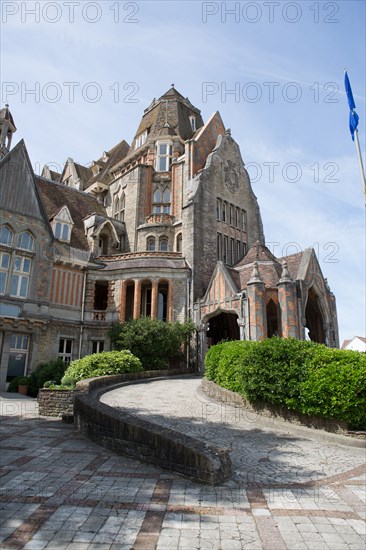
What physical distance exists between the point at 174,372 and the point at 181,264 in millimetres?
7908

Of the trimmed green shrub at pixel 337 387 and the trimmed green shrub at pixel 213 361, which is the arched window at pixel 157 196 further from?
the trimmed green shrub at pixel 337 387

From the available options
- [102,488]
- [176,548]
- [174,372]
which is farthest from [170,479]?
[174,372]

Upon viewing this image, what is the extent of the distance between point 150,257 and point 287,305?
32.6 ft

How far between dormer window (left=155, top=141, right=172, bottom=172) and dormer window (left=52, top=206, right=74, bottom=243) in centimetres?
1135

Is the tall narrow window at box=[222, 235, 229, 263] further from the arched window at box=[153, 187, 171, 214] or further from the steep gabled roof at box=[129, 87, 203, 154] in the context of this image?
the steep gabled roof at box=[129, 87, 203, 154]

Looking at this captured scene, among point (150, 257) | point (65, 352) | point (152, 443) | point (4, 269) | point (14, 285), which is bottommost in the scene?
point (152, 443)

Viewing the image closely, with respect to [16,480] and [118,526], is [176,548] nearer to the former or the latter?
[118,526]

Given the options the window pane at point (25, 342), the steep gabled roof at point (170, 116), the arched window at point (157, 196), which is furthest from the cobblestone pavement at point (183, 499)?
the steep gabled roof at point (170, 116)

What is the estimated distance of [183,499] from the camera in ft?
16.9

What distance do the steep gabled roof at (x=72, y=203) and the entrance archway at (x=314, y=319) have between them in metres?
17.7

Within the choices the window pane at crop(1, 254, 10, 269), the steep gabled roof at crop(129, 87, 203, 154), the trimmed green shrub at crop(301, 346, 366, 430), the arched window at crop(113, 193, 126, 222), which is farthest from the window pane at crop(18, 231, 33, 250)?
the trimmed green shrub at crop(301, 346, 366, 430)

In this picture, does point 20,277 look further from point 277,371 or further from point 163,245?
point 277,371

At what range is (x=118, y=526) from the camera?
14.1 feet

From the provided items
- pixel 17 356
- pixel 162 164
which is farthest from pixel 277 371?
pixel 162 164
